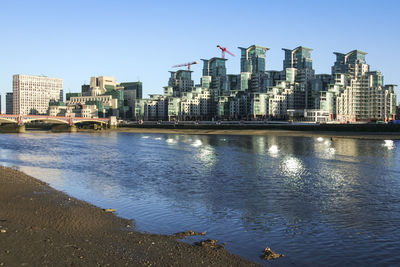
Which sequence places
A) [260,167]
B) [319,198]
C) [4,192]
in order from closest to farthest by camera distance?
[4,192] → [319,198] → [260,167]

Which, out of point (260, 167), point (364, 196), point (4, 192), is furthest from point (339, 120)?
point (4, 192)

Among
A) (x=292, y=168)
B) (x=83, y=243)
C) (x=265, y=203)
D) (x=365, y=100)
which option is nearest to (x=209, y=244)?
(x=83, y=243)

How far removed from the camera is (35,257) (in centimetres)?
1193

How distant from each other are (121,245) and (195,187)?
15.5 metres

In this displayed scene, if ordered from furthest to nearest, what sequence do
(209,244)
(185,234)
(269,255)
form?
(185,234)
(209,244)
(269,255)

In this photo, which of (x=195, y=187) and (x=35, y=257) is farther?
(x=195, y=187)

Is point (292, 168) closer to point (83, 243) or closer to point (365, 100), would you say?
point (83, 243)

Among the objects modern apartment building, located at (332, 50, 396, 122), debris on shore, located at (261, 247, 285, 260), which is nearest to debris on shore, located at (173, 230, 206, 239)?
debris on shore, located at (261, 247, 285, 260)

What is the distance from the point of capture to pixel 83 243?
1380 centimetres

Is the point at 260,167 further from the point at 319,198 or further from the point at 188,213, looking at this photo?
the point at 188,213

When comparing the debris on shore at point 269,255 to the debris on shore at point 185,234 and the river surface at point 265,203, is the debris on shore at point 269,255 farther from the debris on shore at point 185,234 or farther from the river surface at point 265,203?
the debris on shore at point 185,234

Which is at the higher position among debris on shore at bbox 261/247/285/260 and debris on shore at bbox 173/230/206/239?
debris on shore at bbox 173/230/206/239

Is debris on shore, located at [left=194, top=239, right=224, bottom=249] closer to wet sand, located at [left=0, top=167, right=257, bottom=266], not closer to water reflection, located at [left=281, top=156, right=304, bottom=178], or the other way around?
Result: wet sand, located at [left=0, top=167, right=257, bottom=266]

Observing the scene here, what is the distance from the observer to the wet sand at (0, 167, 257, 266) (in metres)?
12.0
